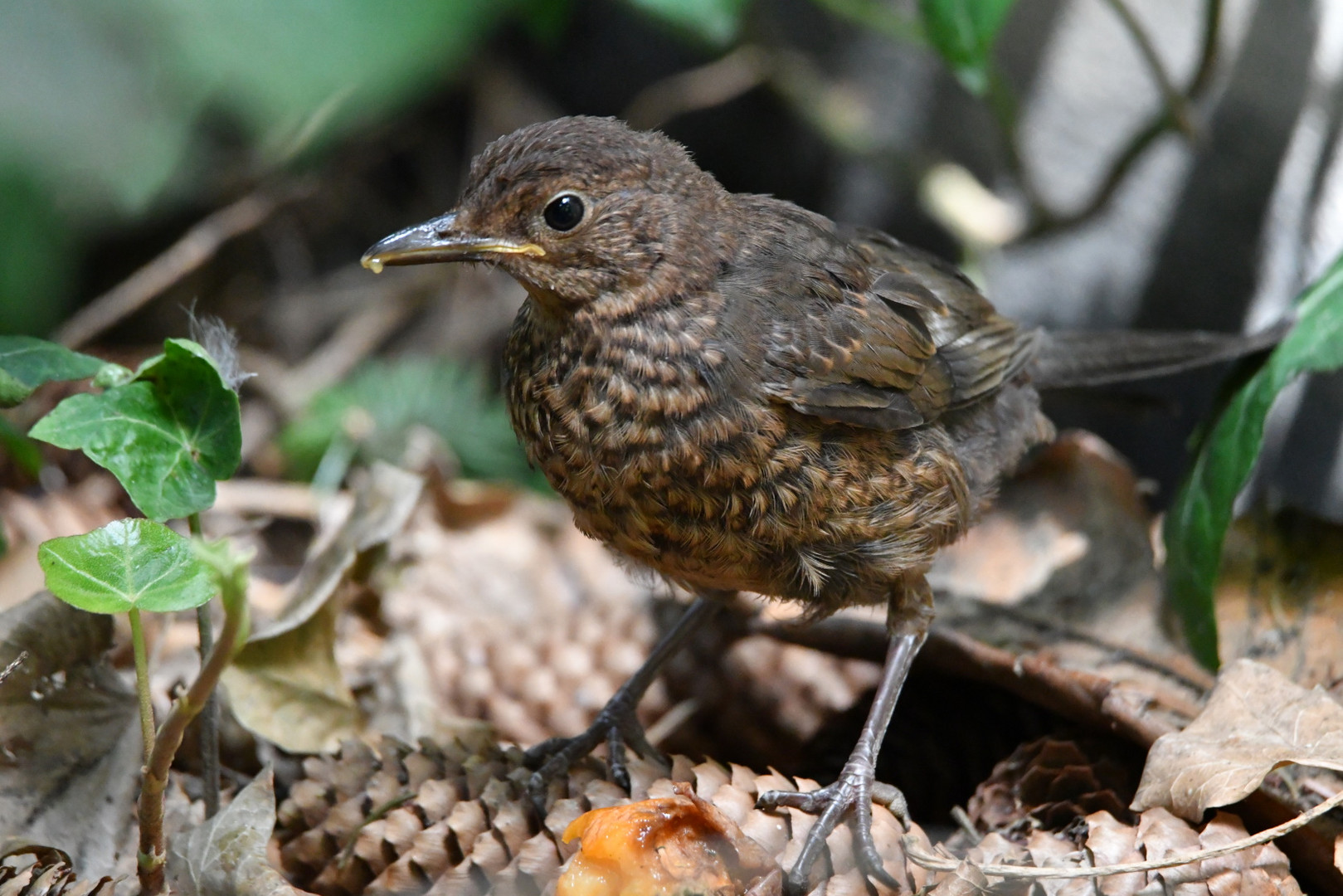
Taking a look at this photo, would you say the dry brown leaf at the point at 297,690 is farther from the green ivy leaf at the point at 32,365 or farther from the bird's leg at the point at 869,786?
the bird's leg at the point at 869,786

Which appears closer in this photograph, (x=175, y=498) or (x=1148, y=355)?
(x=175, y=498)

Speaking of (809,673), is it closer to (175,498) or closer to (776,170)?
(175,498)

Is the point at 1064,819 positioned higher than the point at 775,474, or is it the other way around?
the point at 775,474

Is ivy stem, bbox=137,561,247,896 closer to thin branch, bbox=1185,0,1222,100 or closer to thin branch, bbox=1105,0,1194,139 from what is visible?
thin branch, bbox=1105,0,1194,139

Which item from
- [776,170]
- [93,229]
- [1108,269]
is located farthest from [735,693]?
[93,229]

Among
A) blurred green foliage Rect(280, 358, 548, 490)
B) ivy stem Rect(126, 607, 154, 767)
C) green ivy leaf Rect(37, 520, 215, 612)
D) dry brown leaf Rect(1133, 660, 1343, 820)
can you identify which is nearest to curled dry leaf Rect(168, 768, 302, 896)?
ivy stem Rect(126, 607, 154, 767)

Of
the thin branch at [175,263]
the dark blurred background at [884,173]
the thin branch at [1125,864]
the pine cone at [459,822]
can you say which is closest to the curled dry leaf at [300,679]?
the pine cone at [459,822]
